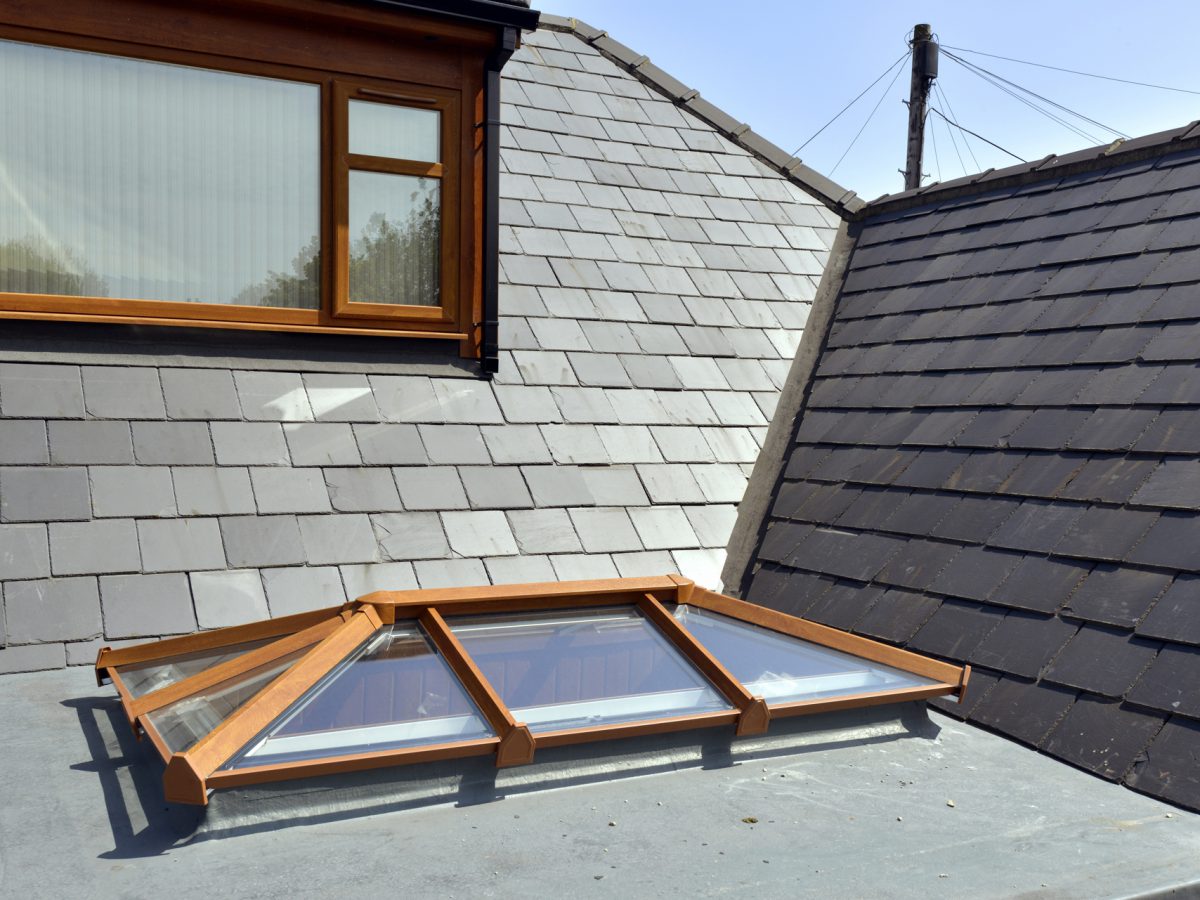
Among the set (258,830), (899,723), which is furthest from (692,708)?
(258,830)

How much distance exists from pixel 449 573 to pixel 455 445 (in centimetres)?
76

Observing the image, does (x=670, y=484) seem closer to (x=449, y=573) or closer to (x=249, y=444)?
(x=449, y=573)

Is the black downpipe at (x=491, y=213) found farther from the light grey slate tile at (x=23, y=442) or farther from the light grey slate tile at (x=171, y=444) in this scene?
the light grey slate tile at (x=23, y=442)

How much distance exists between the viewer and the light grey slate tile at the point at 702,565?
5.30m

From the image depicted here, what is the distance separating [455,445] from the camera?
529cm

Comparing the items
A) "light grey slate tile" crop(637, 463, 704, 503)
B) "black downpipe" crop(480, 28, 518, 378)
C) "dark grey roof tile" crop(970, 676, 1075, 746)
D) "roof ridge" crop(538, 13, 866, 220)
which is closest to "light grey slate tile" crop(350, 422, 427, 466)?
"black downpipe" crop(480, 28, 518, 378)

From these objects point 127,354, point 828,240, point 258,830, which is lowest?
point 258,830

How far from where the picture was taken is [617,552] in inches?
203

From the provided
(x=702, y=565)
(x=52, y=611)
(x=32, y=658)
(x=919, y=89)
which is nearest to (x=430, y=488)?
(x=702, y=565)

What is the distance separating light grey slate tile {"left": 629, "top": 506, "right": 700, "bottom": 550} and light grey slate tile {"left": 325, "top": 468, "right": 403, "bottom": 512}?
3.78ft

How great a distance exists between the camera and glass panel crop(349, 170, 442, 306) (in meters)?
5.44

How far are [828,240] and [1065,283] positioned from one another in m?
2.24

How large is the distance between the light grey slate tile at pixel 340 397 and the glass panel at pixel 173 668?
1682mm

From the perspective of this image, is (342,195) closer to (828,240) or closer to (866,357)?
(866,357)
